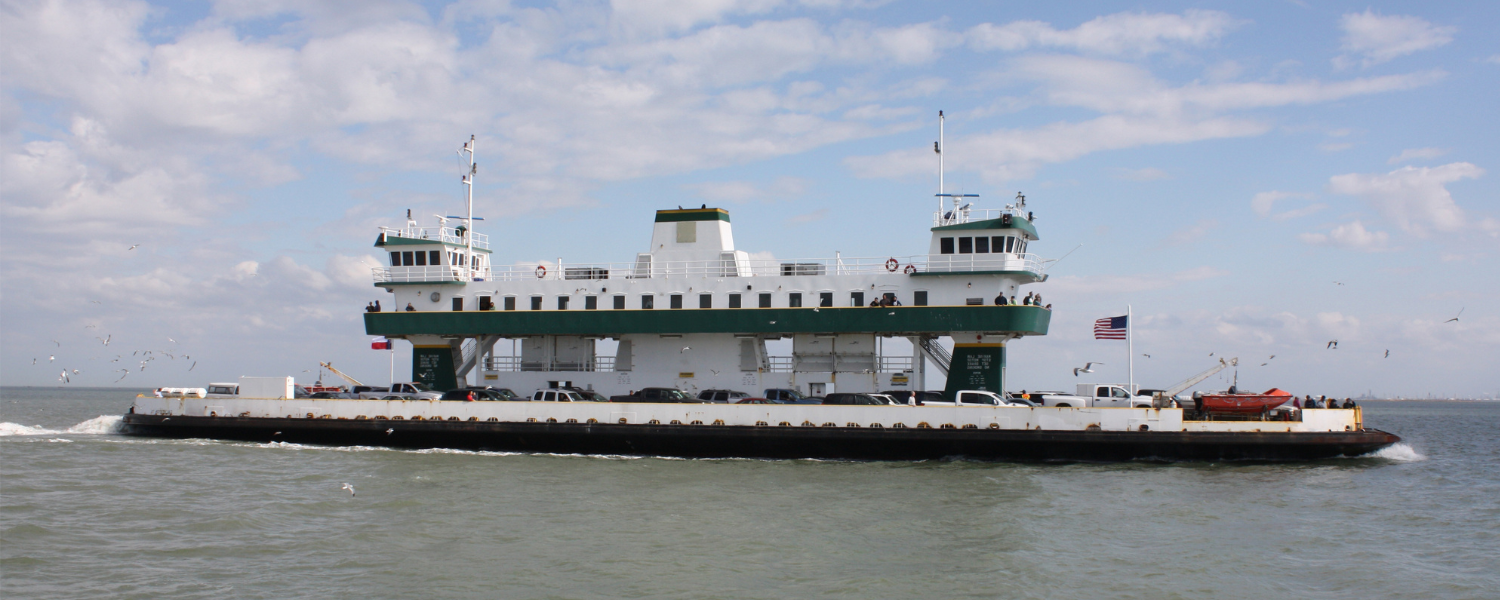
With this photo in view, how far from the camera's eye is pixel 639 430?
89.0ft

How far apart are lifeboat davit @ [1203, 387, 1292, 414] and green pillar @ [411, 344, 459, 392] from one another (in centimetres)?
2542

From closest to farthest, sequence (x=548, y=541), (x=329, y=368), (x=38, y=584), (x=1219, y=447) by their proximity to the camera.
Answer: (x=38, y=584), (x=548, y=541), (x=1219, y=447), (x=329, y=368)

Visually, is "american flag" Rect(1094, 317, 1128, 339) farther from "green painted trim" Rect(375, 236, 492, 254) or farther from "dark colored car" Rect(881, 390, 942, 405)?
"green painted trim" Rect(375, 236, 492, 254)

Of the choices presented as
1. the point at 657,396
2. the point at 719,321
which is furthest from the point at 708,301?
the point at 657,396

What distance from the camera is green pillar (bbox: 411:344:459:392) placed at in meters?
34.1

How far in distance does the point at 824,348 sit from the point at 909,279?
12.4 feet

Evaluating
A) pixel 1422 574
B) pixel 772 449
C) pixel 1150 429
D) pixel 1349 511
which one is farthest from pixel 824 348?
pixel 1422 574

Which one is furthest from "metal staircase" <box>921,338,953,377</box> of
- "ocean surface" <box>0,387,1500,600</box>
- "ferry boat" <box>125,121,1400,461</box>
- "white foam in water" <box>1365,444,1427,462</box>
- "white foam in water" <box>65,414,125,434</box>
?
"white foam in water" <box>65,414,125,434</box>

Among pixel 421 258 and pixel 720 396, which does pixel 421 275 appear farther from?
pixel 720 396

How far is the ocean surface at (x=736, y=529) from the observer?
13102 mm

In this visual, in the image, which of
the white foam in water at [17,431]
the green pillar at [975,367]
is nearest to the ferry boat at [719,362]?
the green pillar at [975,367]

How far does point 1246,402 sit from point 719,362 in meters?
16.3

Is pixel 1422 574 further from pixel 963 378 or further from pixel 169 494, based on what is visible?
pixel 169 494

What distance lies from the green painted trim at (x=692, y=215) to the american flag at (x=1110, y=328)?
517 inches
